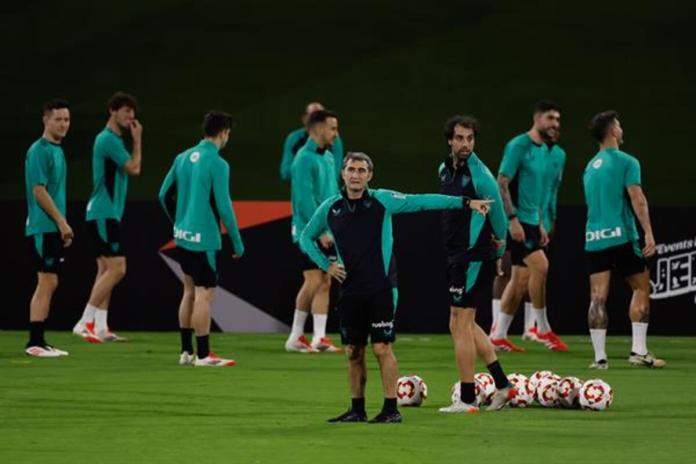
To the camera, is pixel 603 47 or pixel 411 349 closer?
pixel 411 349

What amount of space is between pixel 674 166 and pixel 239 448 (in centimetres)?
1515

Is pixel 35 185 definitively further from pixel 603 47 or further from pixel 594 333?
pixel 603 47

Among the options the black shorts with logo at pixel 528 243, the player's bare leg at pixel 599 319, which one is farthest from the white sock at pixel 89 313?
the player's bare leg at pixel 599 319

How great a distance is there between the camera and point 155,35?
26.1m

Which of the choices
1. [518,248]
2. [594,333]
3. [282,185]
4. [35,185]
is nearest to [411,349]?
[518,248]

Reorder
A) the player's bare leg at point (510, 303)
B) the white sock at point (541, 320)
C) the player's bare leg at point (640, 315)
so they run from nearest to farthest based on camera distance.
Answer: the player's bare leg at point (640, 315) → the player's bare leg at point (510, 303) → the white sock at point (541, 320)

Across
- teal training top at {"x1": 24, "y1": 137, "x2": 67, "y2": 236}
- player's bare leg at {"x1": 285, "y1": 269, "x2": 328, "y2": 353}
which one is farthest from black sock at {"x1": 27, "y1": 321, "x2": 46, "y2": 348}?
player's bare leg at {"x1": 285, "y1": 269, "x2": 328, "y2": 353}

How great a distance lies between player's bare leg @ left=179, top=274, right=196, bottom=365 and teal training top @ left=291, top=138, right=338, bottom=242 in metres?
2.23

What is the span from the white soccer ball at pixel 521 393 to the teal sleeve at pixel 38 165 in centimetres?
675

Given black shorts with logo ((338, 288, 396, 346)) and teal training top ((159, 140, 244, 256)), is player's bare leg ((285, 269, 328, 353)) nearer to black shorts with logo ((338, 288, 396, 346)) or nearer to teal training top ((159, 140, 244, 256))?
teal training top ((159, 140, 244, 256))

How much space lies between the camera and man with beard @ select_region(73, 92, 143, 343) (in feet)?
61.7

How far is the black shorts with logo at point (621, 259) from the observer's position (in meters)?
15.8

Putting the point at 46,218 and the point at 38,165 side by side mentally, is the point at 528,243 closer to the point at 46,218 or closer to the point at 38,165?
the point at 46,218

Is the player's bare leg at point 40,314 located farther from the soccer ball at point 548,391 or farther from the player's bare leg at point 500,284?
the soccer ball at point 548,391
